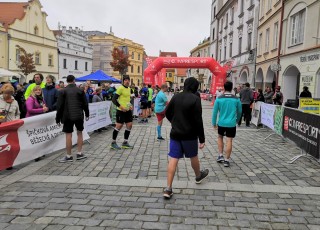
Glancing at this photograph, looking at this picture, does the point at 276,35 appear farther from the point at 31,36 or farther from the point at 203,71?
the point at 203,71

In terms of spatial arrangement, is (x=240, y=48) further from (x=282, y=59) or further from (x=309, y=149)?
(x=309, y=149)

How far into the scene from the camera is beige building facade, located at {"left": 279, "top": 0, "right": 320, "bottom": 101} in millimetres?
14250

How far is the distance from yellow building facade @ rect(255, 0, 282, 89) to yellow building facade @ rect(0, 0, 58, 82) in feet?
90.4

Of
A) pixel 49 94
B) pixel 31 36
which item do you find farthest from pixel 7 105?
pixel 31 36

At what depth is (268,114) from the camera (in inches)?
432

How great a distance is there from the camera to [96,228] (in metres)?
3.57

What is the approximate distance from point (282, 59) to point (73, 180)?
55.0 ft

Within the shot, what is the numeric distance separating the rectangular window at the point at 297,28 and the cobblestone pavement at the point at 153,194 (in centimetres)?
1137

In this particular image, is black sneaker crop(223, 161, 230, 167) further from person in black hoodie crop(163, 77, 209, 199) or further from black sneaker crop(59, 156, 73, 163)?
black sneaker crop(59, 156, 73, 163)

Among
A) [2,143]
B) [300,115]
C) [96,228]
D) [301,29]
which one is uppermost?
[301,29]

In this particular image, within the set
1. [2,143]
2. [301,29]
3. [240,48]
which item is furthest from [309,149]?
[240,48]

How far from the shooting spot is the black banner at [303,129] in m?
6.59

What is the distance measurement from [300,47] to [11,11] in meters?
37.3

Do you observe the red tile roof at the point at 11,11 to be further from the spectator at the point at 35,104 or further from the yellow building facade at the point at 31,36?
the spectator at the point at 35,104
